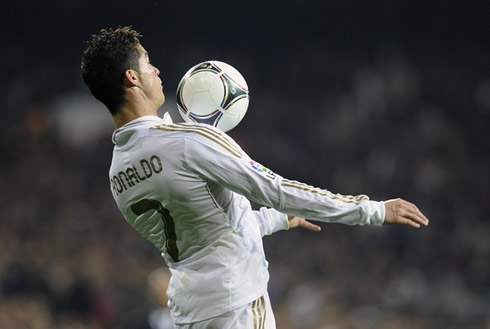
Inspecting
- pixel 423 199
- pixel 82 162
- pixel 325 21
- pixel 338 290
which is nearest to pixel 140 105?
pixel 338 290

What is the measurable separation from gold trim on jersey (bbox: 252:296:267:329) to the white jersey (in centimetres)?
3

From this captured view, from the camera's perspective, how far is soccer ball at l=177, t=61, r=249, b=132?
3178 mm

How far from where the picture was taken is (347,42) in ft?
40.5

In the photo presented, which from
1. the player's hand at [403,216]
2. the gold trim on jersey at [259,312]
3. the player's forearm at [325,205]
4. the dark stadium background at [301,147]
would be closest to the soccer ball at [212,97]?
the player's forearm at [325,205]

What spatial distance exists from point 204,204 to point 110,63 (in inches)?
24.4

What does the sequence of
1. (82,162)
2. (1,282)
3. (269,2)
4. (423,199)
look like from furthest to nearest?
(269,2) < (82,162) < (423,199) < (1,282)

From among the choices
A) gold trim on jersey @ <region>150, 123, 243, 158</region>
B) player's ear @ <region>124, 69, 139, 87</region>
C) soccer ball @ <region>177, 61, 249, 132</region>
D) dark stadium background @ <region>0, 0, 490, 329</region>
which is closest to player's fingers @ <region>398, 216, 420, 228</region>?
gold trim on jersey @ <region>150, 123, 243, 158</region>

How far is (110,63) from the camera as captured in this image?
2879 millimetres

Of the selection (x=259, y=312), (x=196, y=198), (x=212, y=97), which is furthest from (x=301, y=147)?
(x=196, y=198)

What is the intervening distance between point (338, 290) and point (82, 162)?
15.9 ft

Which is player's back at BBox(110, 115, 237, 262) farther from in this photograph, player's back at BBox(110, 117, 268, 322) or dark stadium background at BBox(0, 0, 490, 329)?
dark stadium background at BBox(0, 0, 490, 329)

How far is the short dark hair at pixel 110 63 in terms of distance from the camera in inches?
113

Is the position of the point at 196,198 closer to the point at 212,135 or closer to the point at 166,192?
the point at 166,192

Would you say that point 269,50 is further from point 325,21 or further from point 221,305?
point 221,305
